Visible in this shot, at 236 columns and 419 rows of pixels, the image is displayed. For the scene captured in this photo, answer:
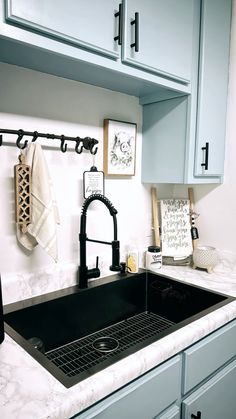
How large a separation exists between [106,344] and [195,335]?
1.28 ft

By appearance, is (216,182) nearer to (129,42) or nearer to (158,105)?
(158,105)

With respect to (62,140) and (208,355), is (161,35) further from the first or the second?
(208,355)

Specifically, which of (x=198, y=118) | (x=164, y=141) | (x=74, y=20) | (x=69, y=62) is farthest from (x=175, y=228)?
(x=74, y=20)

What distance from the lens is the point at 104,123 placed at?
1447mm

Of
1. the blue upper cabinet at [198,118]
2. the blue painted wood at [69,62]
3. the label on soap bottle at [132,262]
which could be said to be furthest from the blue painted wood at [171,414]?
the blue painted wood at [69,62]

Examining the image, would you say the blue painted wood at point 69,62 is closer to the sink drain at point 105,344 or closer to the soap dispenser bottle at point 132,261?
the soap dispenser bottle at point 132,261

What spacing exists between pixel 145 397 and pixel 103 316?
0.51 m

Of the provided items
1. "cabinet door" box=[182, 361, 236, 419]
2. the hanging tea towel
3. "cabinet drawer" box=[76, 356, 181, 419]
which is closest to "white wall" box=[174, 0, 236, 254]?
"cabinet door" box=[182, 361, 236, 419]

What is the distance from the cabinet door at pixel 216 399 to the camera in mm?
1087

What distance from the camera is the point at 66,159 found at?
4.33 ft

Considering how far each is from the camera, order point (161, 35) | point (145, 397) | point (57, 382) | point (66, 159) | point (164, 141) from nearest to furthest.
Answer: point (57, 382) < point (145, 397) < point (161, 35) < point (66, 159) < point (164, 141)

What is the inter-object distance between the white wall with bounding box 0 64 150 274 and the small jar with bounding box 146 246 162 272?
108 mm

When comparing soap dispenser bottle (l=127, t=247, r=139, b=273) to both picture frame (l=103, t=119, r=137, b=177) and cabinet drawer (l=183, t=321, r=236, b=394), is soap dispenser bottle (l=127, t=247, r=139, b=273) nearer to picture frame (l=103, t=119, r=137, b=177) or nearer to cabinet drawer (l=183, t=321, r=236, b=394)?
picture frame (l=103, t=119, r=137, b=177)

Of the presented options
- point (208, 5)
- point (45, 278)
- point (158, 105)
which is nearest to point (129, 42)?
point (158, 105)
